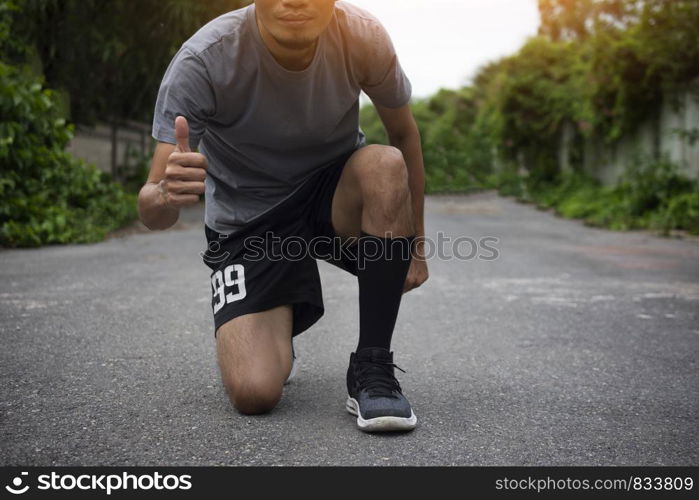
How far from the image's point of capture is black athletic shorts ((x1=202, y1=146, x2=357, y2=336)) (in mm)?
2584

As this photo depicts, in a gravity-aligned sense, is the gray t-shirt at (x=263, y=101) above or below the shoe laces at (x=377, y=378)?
above

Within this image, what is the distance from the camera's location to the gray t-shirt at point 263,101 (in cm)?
235

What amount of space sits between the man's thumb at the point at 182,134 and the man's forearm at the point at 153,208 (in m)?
0.15

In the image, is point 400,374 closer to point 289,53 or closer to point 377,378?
point 377,378

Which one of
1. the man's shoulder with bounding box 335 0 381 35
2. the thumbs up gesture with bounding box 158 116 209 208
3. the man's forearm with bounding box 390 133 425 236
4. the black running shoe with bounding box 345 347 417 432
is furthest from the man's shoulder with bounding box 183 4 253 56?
the black running shoe with bounding box 345 347 417 432

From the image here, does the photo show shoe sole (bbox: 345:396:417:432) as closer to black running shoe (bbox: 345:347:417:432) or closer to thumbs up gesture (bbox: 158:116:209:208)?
black running shoe (bbox: 345:347:417:432)

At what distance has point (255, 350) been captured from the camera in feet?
8.00

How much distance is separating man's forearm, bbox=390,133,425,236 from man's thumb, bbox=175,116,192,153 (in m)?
0.95

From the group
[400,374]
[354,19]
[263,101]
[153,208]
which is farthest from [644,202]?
[153,208]

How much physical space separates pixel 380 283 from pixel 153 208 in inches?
29.8

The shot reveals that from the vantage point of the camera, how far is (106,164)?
1599cm

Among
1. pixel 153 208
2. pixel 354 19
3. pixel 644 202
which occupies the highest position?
pixel 354 19

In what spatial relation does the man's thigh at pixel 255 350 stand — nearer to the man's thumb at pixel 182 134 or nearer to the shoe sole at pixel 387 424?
the shoe sole at pixel 387 424

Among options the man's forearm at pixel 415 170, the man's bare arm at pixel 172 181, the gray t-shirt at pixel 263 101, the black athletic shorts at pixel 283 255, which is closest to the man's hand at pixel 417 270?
the man's forearm at pixel 415 170
